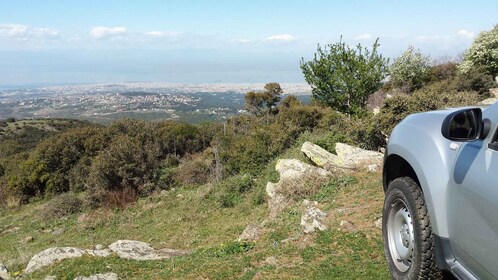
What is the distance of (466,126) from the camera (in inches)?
106

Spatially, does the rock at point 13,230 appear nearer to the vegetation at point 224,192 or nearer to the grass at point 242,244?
the vegetation at point 224,192

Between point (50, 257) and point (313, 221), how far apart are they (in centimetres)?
509

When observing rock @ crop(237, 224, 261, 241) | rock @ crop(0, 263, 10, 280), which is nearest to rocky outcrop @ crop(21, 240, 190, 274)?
rock @ crop(0, 263, 10, 280)

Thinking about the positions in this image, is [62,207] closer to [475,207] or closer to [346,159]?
[346,159]

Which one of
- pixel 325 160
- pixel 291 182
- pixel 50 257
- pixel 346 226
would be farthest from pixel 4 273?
pixel 325 160

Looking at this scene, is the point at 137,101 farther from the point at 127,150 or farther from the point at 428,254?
the point at 428,254

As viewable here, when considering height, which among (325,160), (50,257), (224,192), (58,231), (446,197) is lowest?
(58,231)

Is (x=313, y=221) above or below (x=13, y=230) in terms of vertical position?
above

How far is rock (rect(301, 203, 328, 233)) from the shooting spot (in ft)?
23.1

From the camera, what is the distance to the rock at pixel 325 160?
39.1ft

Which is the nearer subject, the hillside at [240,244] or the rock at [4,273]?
the hillside at [240,244]

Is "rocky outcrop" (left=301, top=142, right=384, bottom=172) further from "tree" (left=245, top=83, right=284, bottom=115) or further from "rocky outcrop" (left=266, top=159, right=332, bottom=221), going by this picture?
"tree" (left=245, top=83, right=284, bottom=115)

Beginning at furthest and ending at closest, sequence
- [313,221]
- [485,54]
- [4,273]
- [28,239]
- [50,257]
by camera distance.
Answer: [485,54] → [28,239] → [4,273] → [50,257] → [313,221]

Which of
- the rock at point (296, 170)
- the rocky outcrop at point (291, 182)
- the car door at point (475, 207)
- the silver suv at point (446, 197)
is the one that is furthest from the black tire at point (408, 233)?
the rock at point (296, 170)
